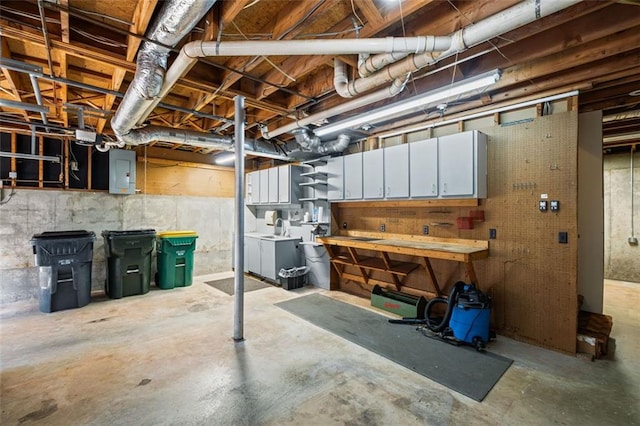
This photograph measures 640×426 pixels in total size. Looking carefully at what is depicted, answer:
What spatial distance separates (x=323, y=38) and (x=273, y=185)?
3.90m

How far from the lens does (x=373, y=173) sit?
174 inches

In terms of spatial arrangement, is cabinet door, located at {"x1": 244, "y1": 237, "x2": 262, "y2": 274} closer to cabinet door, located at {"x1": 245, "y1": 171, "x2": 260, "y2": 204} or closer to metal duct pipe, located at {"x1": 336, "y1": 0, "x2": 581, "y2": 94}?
cabinet door, located at {"x1": 245, "y1": 171, "x2": 260, "y2": 204}

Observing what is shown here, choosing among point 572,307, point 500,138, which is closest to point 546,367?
point 572,307

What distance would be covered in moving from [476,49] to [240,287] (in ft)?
10.8

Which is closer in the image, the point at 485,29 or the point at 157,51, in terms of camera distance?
the point at 485,29

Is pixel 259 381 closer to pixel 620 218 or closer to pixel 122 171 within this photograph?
pixel 122 171

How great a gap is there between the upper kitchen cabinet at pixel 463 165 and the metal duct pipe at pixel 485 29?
1.48m

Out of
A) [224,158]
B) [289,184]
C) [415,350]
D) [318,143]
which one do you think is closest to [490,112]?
[318,143]

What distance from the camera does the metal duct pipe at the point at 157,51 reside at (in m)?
1.81

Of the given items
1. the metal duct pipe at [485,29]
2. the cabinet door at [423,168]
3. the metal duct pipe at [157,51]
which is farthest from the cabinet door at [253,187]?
the metal duct pipe at [485,29]

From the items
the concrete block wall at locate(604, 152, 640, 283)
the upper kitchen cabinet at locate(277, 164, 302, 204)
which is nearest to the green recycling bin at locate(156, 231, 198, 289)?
the upper kitchen cabinet at locate(277, 164, 302, 204)

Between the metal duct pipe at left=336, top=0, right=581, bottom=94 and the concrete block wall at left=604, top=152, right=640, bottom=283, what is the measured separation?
6.54m

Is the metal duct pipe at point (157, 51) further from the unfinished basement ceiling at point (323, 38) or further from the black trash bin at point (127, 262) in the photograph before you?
the black trash bin at point (127, 262)

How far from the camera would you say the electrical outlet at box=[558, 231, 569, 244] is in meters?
3.07
